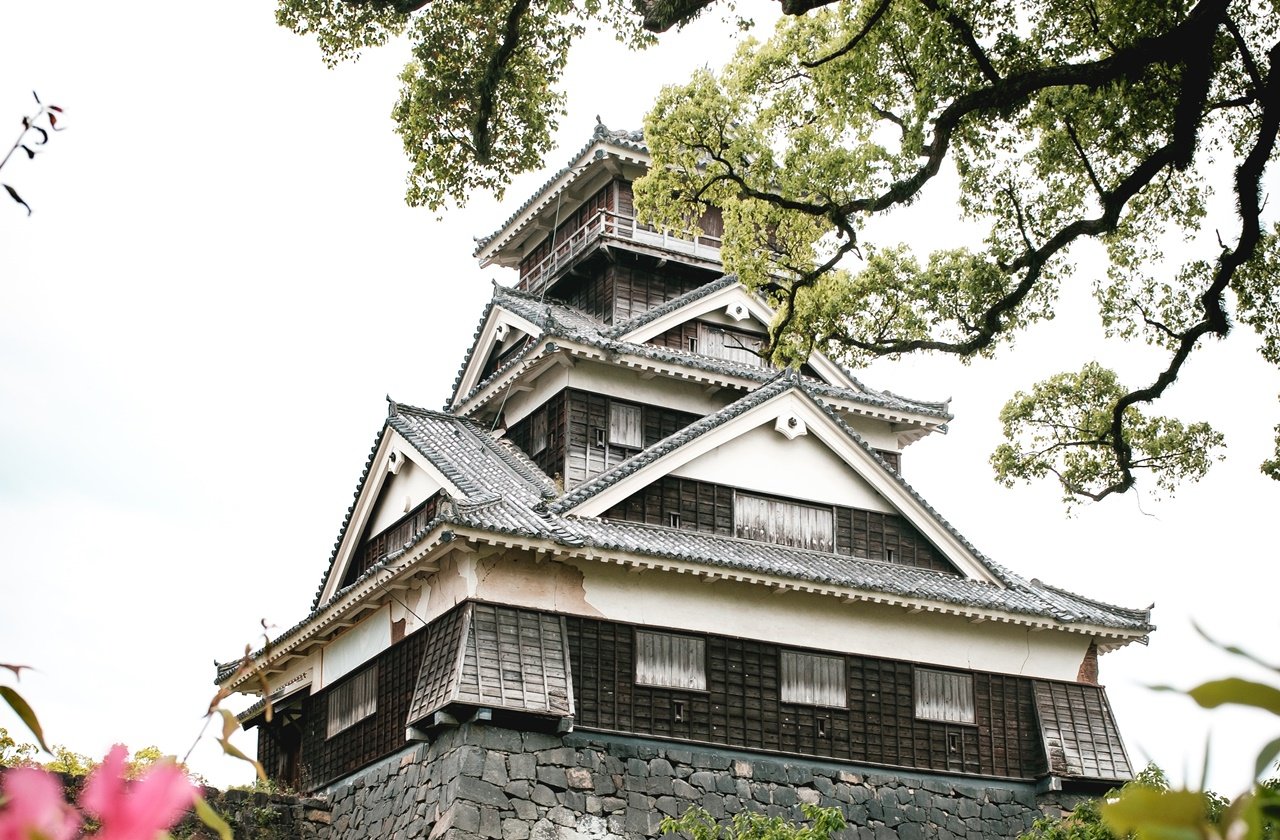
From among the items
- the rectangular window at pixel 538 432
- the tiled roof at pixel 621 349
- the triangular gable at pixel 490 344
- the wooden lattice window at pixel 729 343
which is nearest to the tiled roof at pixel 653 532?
the rectangular window at pixel 538 432

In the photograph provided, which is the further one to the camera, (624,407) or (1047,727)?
(624,407)

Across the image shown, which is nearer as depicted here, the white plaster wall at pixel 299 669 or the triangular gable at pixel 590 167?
the white plaster wall at pixel 299 669

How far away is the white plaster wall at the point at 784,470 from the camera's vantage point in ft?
74.6

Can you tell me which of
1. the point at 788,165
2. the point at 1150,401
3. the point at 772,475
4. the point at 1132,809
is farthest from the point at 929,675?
the point at 1132,809

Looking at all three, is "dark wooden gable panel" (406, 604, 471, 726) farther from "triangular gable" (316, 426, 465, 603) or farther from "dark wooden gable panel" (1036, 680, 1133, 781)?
"dark wooden gable panel" (1036, 680, 1133, 781)

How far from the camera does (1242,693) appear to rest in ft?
4.23

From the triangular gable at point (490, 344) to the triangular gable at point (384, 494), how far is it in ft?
8.93

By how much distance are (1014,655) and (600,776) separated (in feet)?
26.9

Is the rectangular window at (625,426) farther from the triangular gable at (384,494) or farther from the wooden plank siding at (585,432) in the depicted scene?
the triangular gable at (384,494)

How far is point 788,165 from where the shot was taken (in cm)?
1942

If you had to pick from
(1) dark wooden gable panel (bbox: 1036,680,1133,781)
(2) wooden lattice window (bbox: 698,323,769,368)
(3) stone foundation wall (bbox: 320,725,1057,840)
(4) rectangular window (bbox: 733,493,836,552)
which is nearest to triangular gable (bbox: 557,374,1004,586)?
(4) rectangular window (bbox: 733,493,836,552)

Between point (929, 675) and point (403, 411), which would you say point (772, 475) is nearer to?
point (929, 675)

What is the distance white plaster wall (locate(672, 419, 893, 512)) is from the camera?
74.6 ft

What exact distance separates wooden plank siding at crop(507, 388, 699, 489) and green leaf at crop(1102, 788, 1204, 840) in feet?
72.6
